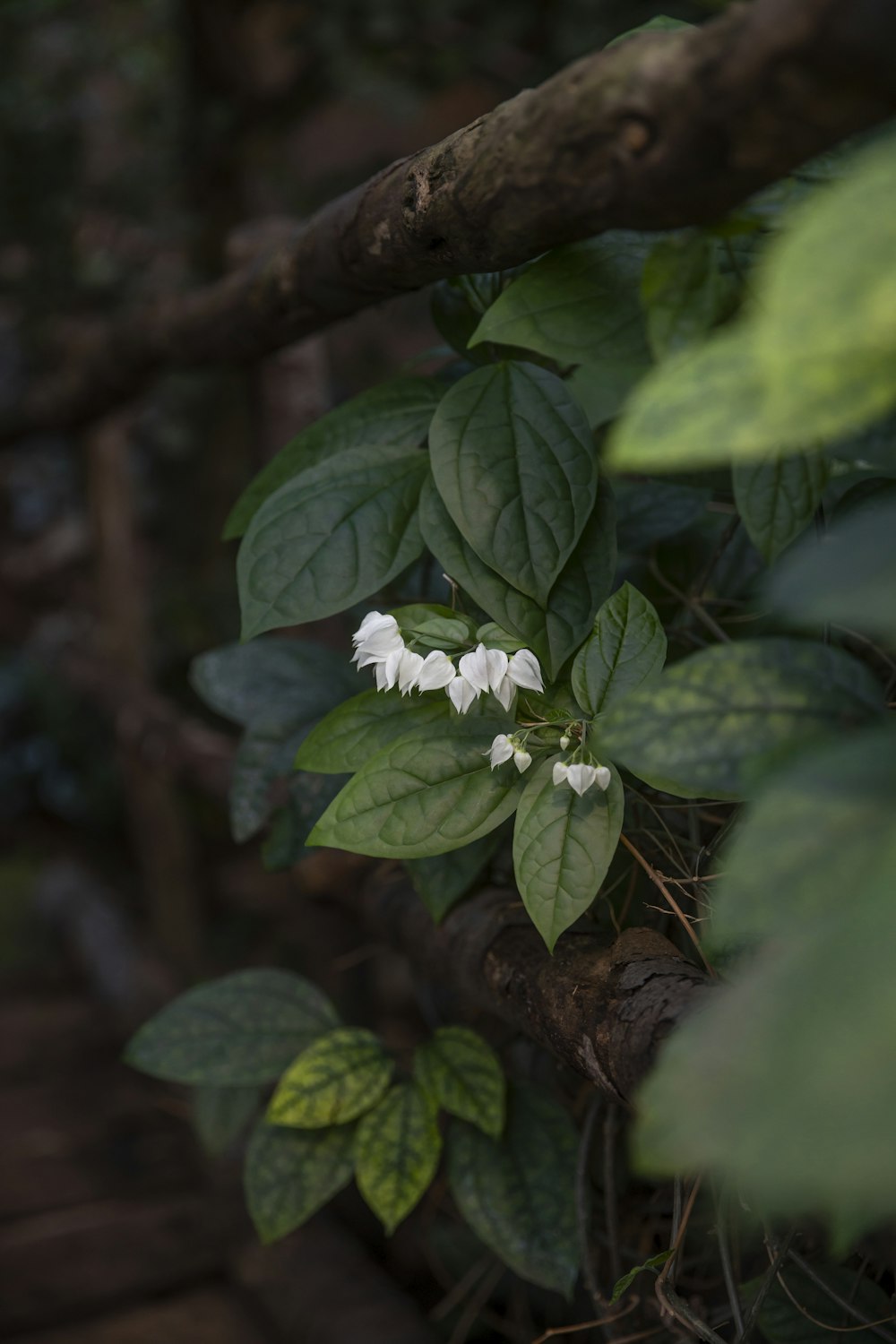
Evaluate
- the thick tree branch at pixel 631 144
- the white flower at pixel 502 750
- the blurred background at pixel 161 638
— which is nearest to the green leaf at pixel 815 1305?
the blurred background at pixel 161 638

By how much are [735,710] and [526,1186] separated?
593 millimetres

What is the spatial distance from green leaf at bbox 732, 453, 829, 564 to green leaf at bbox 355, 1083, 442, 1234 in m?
0.54

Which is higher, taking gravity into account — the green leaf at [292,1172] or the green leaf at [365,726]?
the green leaf at [365,726]

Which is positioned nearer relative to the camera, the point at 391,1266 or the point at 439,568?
the point at 439,568

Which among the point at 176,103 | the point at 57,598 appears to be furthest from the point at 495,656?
the point at 57,598

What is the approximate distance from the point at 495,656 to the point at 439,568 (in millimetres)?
351

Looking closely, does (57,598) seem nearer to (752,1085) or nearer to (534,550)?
(534,550)

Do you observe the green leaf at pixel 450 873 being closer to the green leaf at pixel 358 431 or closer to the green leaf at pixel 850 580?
the green leaf at pixel 358 431

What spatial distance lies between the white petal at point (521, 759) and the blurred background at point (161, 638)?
0.38m

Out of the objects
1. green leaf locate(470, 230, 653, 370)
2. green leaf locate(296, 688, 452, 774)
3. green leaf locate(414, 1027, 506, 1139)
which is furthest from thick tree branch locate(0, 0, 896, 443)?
green leaf locate(414, 1027, 506, 1139)

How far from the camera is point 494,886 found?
831 millimetres

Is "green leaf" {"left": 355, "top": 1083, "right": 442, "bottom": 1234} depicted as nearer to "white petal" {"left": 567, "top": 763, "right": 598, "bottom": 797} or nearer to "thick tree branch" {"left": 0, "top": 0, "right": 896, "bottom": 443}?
"white petal" {"left": 567, "top": 763, "right": 598, "bottom": 797}

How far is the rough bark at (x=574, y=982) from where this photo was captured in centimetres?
51

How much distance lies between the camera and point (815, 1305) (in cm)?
64
